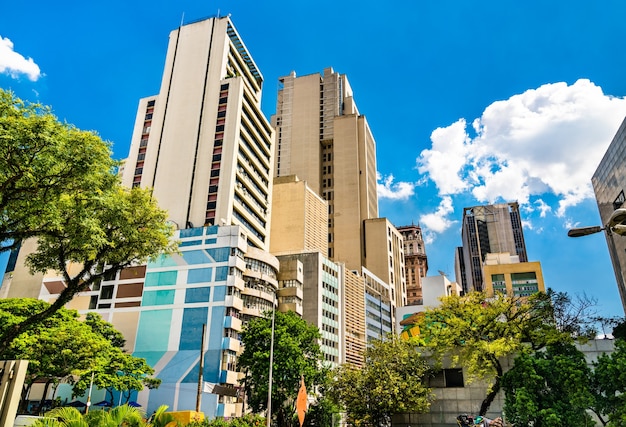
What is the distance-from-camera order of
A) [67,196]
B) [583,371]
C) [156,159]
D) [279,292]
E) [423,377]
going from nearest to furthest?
A: 1. [67,196]
2. [583,371]
3. [423,377]
4. [279,292]
5. [156,159]

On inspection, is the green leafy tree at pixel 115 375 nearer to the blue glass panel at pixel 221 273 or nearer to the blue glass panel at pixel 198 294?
the blue glass panel at pixel 198 294

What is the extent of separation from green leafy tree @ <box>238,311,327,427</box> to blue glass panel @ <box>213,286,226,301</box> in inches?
658

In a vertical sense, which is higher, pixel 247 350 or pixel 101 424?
pixel 247 350

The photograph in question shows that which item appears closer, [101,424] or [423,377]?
[101,424]

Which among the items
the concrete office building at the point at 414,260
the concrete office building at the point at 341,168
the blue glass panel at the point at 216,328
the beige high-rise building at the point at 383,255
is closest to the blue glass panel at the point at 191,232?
the blue glass panel at the point at 216,328

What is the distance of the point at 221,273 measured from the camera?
57344 millimetres

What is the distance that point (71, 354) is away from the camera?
39.8 meters

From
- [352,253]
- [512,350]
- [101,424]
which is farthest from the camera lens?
[352,253]

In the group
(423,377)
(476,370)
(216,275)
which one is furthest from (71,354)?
(476,370)

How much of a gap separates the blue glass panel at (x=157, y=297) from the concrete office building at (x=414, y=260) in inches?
4084

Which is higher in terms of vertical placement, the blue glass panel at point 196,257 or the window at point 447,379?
the blue glass panel at point 196,257

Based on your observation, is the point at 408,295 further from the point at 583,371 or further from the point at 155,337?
the point at 583,371

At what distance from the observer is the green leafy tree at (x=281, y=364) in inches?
1460

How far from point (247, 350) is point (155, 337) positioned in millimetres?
22685
